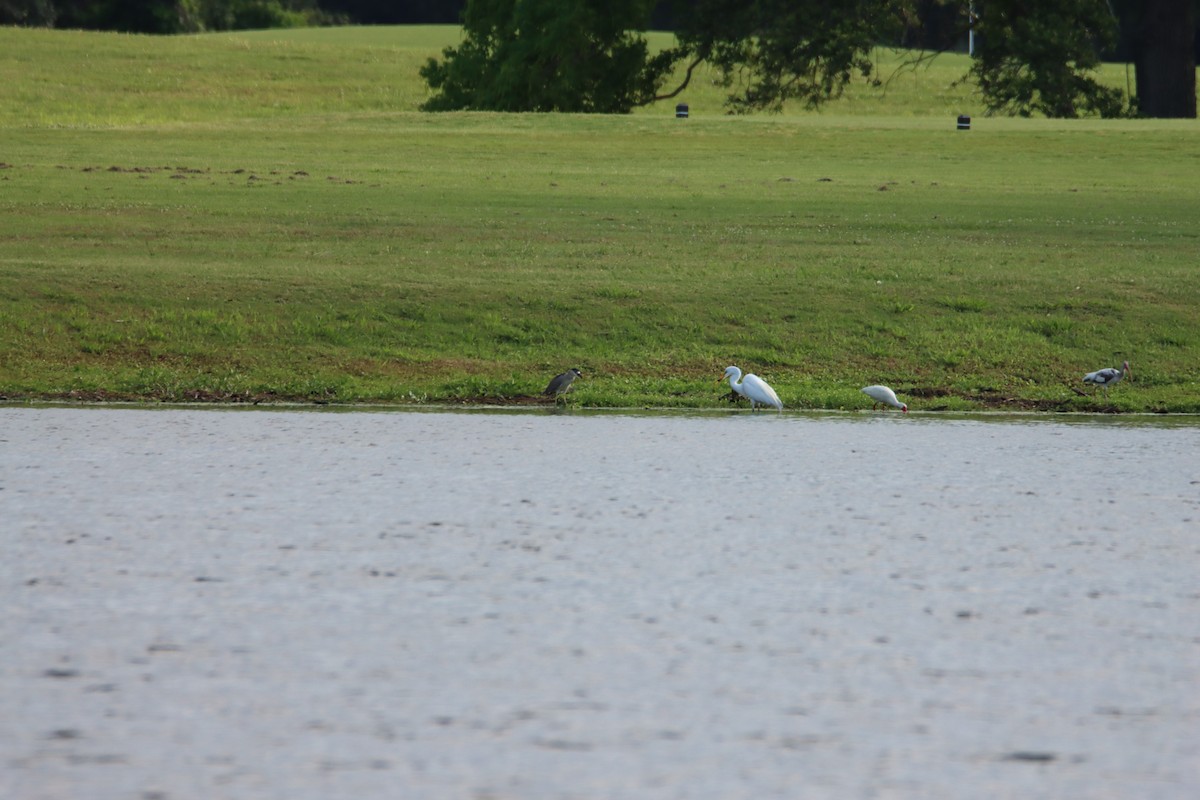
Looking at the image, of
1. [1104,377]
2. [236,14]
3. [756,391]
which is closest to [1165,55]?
[1104,377]

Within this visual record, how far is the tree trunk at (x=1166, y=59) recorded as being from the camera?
162 ft

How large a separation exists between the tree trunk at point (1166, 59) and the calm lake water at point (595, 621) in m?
40.8

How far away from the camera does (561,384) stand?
14.8m

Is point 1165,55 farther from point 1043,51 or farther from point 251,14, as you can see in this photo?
point 251,14

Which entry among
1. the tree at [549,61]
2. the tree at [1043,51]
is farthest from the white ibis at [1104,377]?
the tree at [549,61]

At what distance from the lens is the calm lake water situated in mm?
5562

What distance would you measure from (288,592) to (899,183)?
25.5 meters

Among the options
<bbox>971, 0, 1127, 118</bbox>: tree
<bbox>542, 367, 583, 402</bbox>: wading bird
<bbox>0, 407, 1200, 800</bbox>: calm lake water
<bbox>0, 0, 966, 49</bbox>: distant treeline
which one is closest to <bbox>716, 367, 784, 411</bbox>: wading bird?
<bbox>542, 367, 583, 402</bbox>: wading bird

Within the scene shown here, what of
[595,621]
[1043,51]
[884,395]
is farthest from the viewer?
[1043,51]

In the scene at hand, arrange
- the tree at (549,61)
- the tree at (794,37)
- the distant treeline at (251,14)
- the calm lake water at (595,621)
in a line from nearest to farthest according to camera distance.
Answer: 1. the calm lake water at (595,621)
2. the tree at (794,37)
3. the tree at (549,61)
4. the distant treeline at (251,14)

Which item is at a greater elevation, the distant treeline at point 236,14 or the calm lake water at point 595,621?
the distant treeline at point 236,14

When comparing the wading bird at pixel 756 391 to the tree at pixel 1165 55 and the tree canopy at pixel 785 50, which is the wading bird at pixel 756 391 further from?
the tree at pixel 1165 55

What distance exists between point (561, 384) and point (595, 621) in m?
7.56

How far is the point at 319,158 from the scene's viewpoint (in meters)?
34.5
